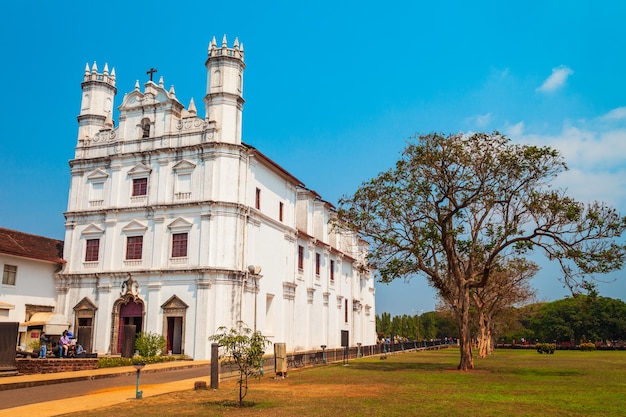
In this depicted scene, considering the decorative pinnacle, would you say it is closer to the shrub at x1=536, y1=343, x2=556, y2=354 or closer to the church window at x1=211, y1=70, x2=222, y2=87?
the church window at x1=211, y1=70, x2=222, y2=87

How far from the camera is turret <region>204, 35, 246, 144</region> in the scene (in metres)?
34.0

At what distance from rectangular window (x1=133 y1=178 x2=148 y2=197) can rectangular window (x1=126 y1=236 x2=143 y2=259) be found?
2851mm

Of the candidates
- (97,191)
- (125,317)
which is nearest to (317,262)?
(125,317)

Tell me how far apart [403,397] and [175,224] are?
21801mm

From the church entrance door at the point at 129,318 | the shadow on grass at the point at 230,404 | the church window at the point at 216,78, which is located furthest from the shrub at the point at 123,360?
the church window at the point at 216,78

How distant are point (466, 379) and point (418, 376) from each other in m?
2.00

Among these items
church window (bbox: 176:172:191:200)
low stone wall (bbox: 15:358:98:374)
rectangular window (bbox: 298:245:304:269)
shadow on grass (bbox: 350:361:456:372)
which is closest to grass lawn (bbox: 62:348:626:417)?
shadow on grass (bbox: 350:361:456:372)

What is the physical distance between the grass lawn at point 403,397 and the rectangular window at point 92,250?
19.0 meters

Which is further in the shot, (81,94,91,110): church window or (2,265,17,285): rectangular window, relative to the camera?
(81,94,91,110): church window

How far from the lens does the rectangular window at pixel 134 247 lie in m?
34.6

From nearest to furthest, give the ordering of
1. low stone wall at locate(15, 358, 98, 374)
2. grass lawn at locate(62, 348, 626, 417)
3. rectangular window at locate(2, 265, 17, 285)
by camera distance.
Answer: grass lawn at locate(62, 348, 626, 417), low stone wall at locate(15, 358, 98, 374), rectangular window at locate(2, 265, 17, 285)

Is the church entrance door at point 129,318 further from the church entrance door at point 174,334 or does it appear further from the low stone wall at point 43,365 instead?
the low stone wall at point 43,365

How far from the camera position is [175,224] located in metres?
33.6

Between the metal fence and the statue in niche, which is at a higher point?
the statue in niche
